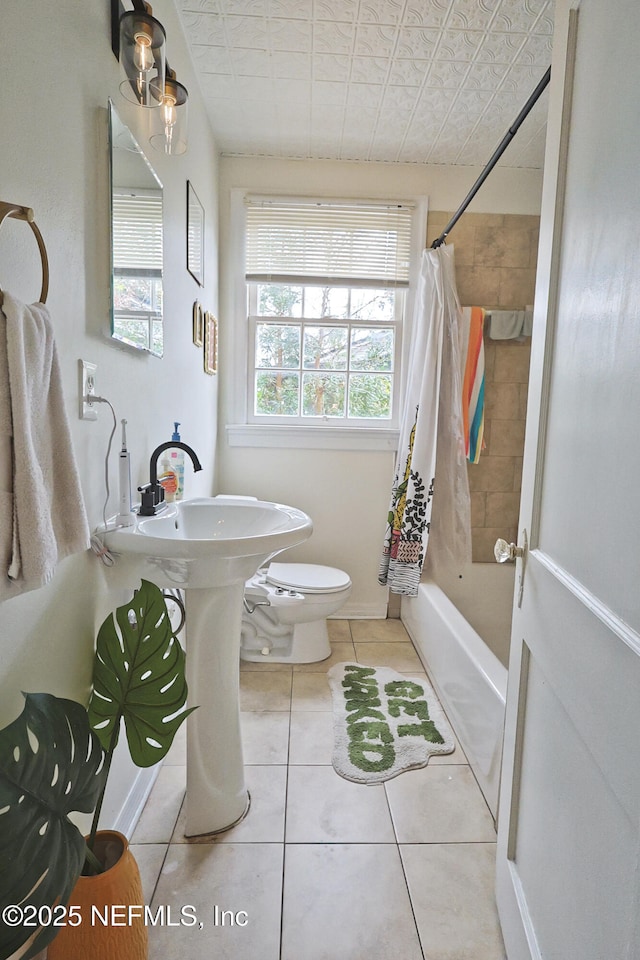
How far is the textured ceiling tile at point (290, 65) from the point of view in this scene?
6.21 ft

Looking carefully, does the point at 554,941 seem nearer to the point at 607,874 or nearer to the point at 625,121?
the point at 607,874

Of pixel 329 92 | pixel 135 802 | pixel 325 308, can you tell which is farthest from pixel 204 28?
pixel 135 802

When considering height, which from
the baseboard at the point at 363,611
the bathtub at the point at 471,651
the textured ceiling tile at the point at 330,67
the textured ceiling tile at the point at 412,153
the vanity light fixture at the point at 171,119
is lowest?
the baseboard at the point at 363,611

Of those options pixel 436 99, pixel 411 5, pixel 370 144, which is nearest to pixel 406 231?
pixel 370 144

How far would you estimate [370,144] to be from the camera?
2.50m

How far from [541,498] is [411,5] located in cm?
169

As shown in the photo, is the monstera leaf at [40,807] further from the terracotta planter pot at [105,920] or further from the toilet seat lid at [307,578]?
the toilet seat lid at [307,578]

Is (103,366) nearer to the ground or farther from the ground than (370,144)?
nearer to the ground

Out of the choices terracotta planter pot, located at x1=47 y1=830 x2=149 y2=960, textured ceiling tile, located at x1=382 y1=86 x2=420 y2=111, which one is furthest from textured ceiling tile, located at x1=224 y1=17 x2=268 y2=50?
terracotta planter pot, located at x1=47 y1=830 x2=149 y2=960

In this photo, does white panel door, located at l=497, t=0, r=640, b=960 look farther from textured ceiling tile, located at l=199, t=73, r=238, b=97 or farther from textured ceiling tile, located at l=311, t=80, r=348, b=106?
textured ceiling tile, located at l=199, t=73, r=238, b=97

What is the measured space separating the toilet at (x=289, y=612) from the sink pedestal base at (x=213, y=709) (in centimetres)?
85

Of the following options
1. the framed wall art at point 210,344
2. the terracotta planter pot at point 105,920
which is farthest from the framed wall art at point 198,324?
the terracotta planter pot at point 105,920

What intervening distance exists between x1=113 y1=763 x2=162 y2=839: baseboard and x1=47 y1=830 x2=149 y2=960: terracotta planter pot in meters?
0.35

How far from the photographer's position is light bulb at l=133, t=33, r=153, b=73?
44.1 inches
